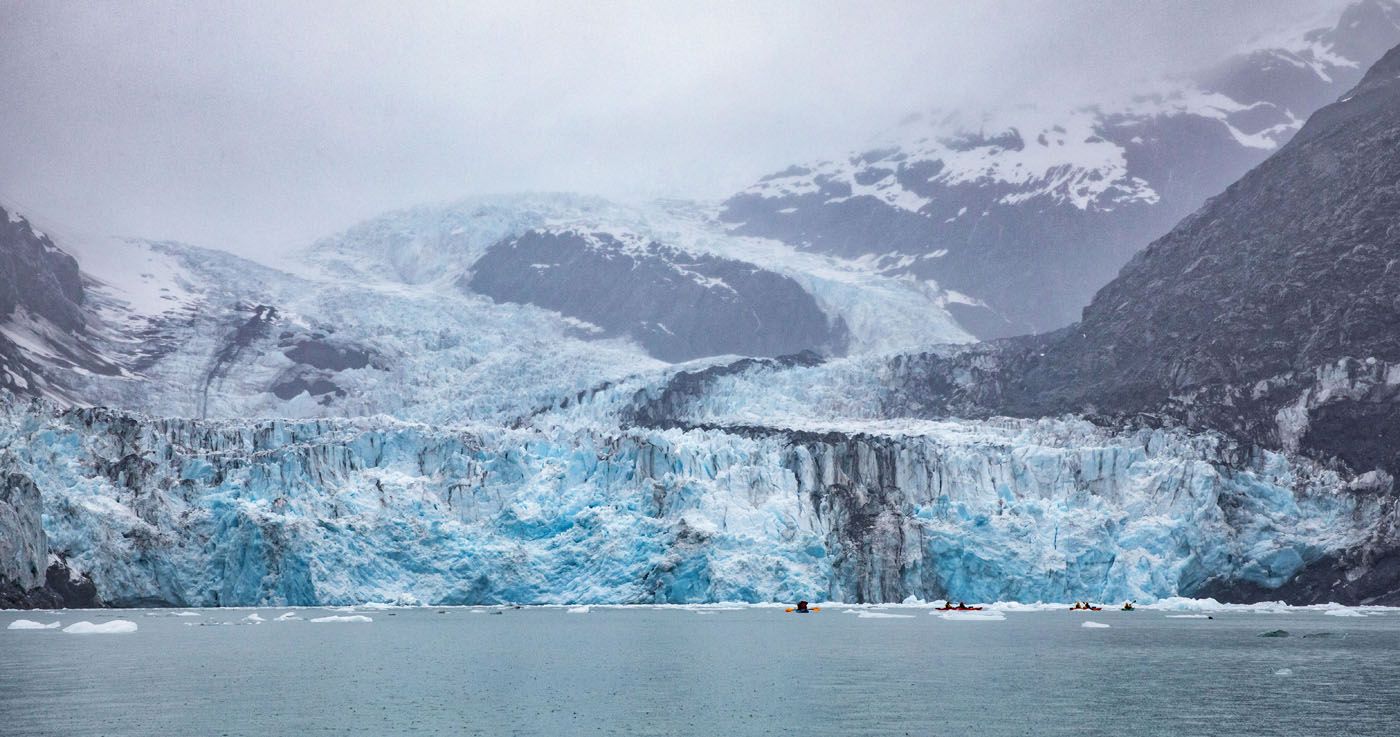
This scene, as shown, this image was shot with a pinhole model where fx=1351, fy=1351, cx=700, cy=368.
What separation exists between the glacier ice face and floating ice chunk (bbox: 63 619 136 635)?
15509mm

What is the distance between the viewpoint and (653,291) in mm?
178375

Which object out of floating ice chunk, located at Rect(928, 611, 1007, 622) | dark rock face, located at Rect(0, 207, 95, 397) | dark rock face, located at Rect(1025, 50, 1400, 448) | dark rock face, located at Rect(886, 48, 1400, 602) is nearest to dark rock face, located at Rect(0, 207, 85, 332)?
dark rock face, located at Rect(0, 207, 95, 397)

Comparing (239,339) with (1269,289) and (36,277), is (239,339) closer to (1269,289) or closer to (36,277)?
(36,277)

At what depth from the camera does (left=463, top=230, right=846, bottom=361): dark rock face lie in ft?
551

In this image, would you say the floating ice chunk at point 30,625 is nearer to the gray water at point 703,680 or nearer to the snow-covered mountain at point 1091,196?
the gray water at point 703,680

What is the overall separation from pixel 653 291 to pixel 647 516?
103 meters

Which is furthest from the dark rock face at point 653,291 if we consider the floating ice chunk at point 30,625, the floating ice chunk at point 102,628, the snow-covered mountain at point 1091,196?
the floating ice chunk at point 102,628

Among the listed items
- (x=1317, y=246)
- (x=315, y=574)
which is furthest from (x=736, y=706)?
(x=1317, y=246)

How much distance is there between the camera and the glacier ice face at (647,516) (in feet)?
236

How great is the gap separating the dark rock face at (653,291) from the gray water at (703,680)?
10958 centimetres

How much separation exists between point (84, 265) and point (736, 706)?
134 m

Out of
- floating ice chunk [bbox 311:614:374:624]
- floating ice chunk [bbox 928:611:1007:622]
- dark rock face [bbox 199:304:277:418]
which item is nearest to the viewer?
floating ice chunk [bbox 311:614:374:624]

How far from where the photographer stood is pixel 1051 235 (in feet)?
627

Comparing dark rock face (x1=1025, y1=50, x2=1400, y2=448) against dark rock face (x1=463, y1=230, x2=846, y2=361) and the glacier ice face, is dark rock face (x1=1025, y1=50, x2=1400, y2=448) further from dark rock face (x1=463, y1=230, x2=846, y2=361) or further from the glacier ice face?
dark rock face (x1=463, y1=230, x2=846, y2=361)
